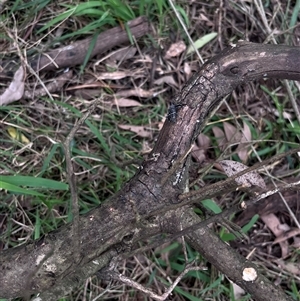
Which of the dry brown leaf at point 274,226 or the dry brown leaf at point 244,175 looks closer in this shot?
the dry brown leaf at point 244,175

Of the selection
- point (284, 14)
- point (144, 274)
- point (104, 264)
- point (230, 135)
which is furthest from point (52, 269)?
point (284, 14)

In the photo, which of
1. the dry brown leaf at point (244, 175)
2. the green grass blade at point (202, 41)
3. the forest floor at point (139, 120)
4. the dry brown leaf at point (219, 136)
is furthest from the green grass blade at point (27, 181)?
the green grass blade at point (202, 41)

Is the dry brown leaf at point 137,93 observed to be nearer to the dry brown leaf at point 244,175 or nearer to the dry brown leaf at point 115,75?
the dry brown leaf at point 115,75

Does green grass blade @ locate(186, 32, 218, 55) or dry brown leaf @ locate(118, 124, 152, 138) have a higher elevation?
green grass blade @ locate(186, 32, 218, 55)

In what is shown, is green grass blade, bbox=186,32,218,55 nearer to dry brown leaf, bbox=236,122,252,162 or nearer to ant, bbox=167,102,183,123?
dry brown leaf, bbox=236,122,252,162

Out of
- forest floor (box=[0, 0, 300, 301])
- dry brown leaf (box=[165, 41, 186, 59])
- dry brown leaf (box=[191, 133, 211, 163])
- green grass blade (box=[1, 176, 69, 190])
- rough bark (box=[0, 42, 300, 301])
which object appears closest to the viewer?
rough bark (box=[0, 42, 300, 301])

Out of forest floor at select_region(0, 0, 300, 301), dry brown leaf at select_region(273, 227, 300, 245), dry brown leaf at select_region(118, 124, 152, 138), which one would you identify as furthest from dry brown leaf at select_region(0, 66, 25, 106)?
dry brown leaf at select_region(273, 227, 300, 245)

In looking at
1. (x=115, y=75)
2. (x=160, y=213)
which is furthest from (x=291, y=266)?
(x=115, y=75)
